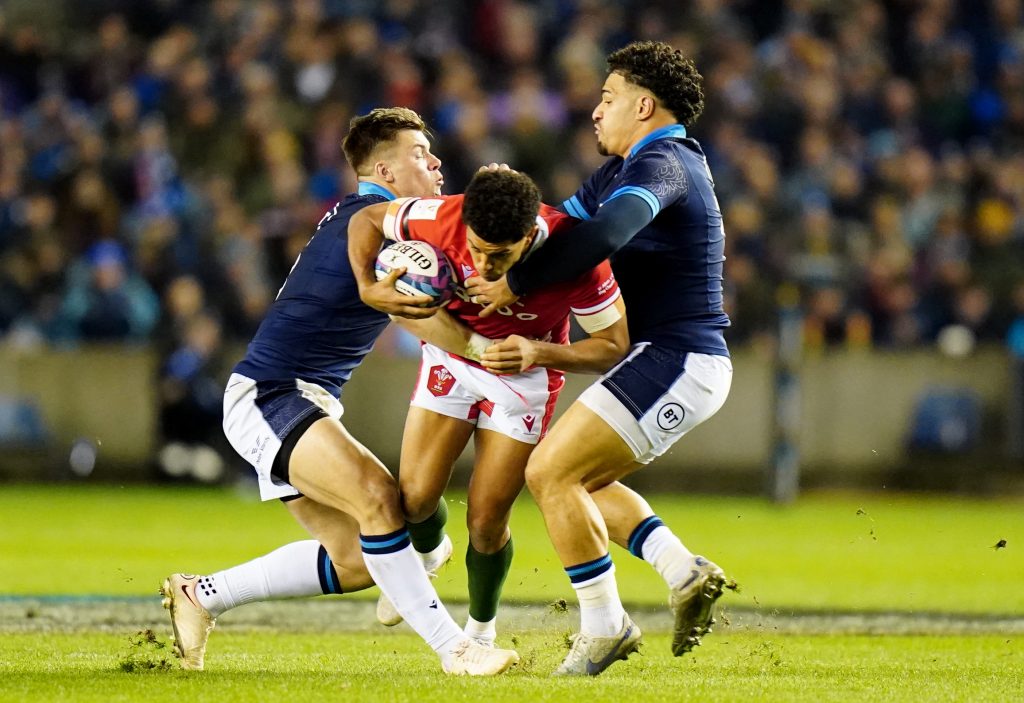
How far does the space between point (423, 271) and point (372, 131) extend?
1.00 metres

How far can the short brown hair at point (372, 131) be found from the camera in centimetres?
739

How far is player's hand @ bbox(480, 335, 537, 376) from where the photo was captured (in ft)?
21.9

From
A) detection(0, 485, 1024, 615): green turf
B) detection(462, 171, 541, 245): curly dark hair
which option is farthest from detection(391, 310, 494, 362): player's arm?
detection(0, 485, 1024, 615): green turf

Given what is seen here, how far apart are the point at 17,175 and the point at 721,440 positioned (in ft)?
25.1

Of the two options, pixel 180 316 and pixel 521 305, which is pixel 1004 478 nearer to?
pixel 180 316

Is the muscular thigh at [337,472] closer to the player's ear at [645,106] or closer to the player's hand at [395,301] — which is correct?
the player's hand at [395,301]

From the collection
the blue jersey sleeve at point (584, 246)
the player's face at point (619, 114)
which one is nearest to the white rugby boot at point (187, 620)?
the blue jersey sleeve at point (584, 246)

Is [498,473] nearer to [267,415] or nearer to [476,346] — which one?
[476,346]

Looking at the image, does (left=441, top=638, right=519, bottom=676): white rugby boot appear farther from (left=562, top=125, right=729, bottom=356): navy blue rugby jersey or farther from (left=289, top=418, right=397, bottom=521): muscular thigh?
(left=562, top=125, right=729, bottom=356): navy blue rugby jersey

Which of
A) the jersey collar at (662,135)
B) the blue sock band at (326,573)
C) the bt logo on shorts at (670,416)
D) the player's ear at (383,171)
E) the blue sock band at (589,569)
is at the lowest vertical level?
the blue sock band at (326,573)

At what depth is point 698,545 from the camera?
12.4 m

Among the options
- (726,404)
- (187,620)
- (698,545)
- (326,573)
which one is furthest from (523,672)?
(726,404)

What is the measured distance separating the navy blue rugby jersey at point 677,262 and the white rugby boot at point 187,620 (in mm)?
2203

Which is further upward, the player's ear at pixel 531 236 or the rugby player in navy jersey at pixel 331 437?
the player's ear at pixel 531 236
